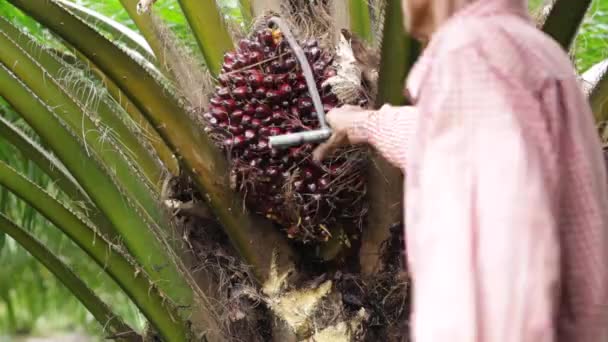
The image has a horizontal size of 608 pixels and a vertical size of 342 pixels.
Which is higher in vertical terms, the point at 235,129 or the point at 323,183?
the point at 235,129

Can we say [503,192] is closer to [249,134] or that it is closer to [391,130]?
[391,130]

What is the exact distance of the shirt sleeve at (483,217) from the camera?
2.32 ft

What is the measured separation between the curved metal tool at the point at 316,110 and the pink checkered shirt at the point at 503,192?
297 mm

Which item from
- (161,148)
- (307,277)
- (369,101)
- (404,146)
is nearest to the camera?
(404,146)

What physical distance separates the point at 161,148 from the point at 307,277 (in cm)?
42

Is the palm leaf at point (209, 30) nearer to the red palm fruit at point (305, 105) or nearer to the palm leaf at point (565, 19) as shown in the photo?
the red palm fruit at point (305, 105)

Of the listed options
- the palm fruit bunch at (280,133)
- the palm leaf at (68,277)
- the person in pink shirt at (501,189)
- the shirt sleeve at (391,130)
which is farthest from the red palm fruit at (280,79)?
the palm leaf at (68,277)

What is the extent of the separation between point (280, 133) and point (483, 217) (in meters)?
0.68

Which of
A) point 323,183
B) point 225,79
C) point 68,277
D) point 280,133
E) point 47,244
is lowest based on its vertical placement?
point 47,244

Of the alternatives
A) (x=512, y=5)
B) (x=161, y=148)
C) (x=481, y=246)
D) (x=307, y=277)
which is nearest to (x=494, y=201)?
(x=481, y=246)

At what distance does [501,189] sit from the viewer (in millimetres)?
714

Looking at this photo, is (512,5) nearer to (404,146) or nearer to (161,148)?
(404,146)

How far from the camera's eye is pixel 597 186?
79cm

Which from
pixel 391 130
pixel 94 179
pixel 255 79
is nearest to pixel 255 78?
pixel 255 79
